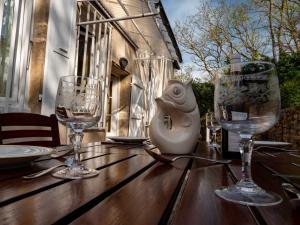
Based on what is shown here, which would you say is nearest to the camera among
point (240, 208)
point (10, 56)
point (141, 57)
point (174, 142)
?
point (240, 208)

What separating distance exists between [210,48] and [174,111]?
10.6m

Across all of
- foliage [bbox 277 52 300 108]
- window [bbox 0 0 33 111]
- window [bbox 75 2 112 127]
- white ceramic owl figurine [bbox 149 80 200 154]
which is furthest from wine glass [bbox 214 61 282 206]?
foliage [bbox 277 52 300 108]

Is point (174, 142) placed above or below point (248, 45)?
below

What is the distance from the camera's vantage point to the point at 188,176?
27.4 inches

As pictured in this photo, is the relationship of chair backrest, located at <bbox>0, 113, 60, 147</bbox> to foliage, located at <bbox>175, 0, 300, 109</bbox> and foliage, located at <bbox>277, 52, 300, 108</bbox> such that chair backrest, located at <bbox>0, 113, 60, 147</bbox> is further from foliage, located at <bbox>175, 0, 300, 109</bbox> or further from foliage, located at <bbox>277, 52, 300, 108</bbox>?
foliage, located at <bbox>175, 0, 300, 109</bbox>

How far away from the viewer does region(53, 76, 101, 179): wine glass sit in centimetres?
68

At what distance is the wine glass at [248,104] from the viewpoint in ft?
1.72

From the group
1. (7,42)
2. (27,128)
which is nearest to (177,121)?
(27,128)

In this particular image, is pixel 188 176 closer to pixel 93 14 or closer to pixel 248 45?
pixel 93 14

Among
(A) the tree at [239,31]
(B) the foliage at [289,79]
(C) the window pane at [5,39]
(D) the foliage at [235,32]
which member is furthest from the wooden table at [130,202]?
(A) the tree at [239,31]

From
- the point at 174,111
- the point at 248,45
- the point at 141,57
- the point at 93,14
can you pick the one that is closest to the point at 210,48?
the point at 248,45

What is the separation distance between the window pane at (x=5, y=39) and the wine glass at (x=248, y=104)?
7.67ft

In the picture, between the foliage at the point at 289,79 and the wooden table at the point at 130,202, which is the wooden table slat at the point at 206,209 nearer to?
the wooden table at the point at 130,202

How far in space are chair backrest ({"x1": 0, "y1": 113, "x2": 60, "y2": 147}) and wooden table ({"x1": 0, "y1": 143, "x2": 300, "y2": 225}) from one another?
2.45 ft
